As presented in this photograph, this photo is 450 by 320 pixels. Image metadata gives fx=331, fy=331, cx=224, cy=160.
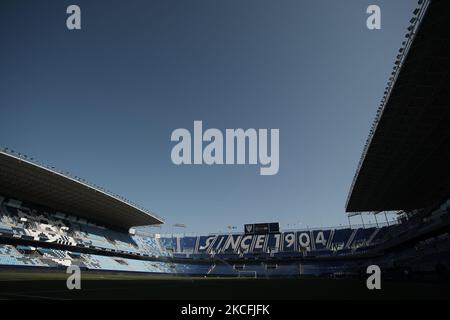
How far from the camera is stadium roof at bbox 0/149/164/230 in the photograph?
50.7m

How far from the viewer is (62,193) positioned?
62844 mm

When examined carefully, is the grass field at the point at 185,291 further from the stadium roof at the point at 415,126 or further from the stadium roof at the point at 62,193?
the stadium roof at the point at 62,193

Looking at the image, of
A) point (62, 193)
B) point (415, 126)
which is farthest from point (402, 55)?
point (62, 193)

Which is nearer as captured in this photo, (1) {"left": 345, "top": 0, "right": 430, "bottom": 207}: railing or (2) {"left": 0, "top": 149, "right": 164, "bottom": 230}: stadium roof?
(1) {"left": 345, "top": 0, "right": 430, "bottom": 207}: railing

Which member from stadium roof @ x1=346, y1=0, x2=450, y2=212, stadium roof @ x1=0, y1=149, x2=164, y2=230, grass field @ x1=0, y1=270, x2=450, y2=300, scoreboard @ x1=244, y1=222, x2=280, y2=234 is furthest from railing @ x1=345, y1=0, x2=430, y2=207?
scoreboard @ x1=244, y1=222, x2=280, y2=234

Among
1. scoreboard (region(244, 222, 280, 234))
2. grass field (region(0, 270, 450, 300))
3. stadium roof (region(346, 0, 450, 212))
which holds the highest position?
stadium roof (region(346, 0, 450, 212))

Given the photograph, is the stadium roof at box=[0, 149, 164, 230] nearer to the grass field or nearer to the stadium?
the stadium

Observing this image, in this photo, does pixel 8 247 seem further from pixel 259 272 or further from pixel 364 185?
pixel 259 272

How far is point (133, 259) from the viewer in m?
86.8

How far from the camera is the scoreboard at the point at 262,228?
92.2 metres

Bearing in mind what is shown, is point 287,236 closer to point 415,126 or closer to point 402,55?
point 415,126

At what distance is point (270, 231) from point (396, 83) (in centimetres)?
7257

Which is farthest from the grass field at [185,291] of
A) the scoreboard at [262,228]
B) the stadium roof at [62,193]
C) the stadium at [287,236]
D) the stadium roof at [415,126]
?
the scoreboard at [262,228]

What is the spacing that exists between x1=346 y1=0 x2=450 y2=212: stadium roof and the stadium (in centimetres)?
10
